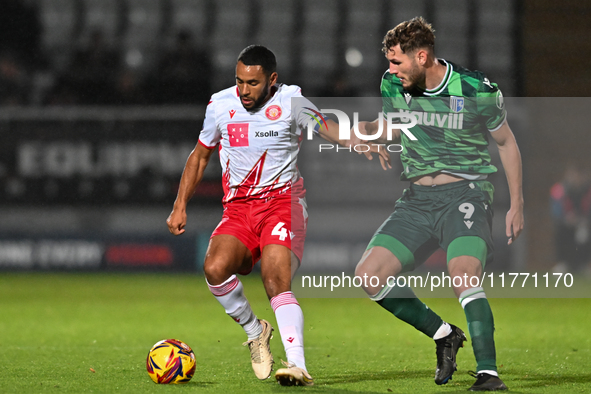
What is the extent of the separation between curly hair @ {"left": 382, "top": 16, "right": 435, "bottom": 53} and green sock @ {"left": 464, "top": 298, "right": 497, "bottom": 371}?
4.89ft

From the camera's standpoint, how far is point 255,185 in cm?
526

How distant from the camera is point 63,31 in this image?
16.2 m

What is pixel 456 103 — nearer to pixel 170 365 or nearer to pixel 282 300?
pixel 282 300

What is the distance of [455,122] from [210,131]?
155 centimetres

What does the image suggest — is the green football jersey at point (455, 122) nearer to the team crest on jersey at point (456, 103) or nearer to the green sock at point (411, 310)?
the team crest on jersey at point (456, 103)

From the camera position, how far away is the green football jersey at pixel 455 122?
487 centimetres

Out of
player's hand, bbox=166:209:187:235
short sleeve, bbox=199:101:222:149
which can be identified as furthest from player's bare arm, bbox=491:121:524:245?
player's hand, bbox=166:209:187:235

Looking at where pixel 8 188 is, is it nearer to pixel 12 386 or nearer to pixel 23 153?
pixel 23 153

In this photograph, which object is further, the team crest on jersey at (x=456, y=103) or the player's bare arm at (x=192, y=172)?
the player's bare arm at (x=192, y=172)

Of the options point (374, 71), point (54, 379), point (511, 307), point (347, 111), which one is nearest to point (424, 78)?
point (347, 111)

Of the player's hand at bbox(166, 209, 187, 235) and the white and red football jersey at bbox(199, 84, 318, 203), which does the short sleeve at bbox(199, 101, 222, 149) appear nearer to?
the white and red football jersey at bbox(199, 84, 318, 203)

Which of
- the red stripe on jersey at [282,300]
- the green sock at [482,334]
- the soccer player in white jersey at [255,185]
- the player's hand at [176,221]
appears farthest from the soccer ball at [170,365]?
the green sock at [482,334]

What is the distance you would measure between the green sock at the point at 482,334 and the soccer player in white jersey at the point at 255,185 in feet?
3.51

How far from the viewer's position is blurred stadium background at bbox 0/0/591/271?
506 inches
